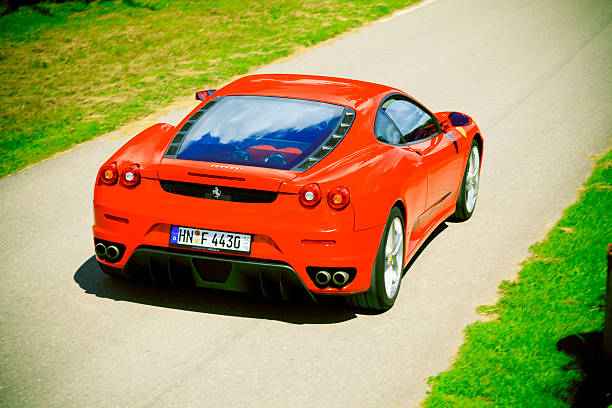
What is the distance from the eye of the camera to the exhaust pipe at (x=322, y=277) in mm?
5652

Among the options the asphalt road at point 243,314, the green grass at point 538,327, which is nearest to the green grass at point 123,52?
the asphalt road at point 243,314

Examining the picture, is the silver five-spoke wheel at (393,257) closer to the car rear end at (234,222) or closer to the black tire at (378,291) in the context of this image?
the black tire at (378,291)

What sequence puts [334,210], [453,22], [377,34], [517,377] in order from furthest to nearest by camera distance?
[453,22] → [377,34] → [334,210] → [517,377]

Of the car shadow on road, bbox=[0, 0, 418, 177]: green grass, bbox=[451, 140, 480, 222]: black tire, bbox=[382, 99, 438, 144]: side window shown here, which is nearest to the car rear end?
the car shadow on road

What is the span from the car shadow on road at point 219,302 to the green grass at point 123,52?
3997mm

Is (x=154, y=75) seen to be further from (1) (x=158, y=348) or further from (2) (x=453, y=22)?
(1) (x=158, y=348)

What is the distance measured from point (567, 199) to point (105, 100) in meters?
7.24

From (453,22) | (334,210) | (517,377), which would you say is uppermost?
(334,210)

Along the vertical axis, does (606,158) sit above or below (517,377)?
below

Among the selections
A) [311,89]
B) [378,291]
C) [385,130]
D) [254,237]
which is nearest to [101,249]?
[254,237]

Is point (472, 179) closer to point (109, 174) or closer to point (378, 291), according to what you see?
point (378, 291)

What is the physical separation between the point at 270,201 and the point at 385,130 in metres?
1.46

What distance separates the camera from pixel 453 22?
61.5 feet

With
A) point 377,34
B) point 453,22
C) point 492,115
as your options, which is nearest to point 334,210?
point 492,115
